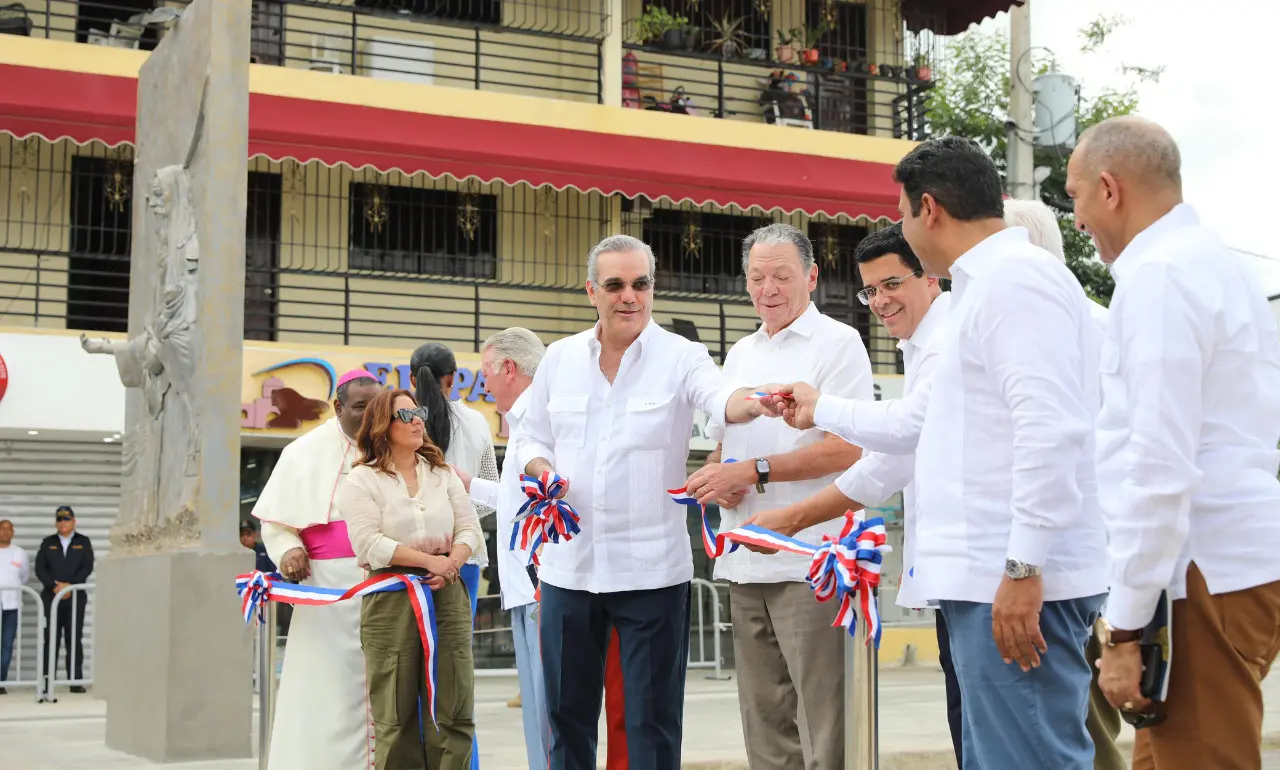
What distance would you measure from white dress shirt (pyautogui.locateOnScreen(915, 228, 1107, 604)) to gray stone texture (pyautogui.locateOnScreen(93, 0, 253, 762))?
5650 mm

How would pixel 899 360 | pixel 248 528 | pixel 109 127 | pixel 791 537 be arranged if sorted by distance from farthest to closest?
1. pixel 899 360
2. pixel 248 528
3. pixel 109 127
4. pixel 791 537

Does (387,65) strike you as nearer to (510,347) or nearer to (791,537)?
(510,347)

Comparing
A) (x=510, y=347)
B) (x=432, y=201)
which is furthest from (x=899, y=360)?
(x=510, y=347)

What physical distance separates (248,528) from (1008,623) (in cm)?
1435

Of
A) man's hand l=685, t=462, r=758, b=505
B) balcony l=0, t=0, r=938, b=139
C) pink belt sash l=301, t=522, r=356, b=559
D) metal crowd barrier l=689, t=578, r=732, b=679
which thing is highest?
balcony l=0, t=0, r=938, b=139

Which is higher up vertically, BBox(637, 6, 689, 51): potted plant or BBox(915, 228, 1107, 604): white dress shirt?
BBox(637, 6, 689, 51): potted plant

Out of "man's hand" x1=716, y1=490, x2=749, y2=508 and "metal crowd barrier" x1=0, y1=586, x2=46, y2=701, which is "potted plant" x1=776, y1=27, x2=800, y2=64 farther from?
"man's hand" x1=716, y1=490, x2=749, y2=508

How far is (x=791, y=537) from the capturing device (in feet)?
15.5

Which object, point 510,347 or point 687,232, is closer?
point 510,347

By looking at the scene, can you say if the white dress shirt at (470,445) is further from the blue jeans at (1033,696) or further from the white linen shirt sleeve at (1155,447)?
the white linen shirt sleeve at (1155,447)

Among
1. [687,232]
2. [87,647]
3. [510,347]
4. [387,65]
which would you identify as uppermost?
[387,65]

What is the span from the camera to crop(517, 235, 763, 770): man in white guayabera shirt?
4.75 metres

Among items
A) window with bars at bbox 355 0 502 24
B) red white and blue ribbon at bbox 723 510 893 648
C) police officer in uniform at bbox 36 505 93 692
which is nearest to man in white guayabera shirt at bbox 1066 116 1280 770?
red white and blue ribbon at bbox 723 510 893 648

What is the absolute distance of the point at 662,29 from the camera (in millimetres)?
20031
